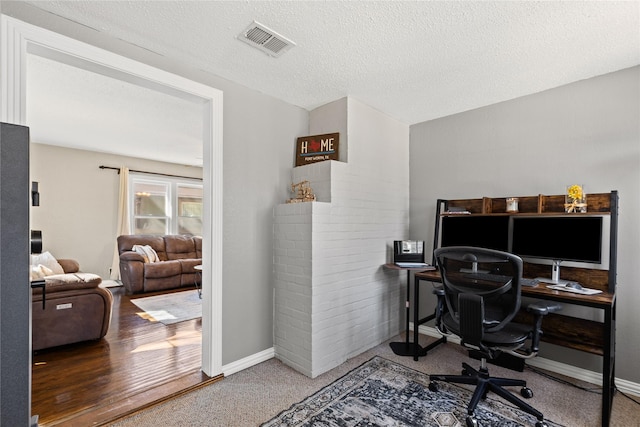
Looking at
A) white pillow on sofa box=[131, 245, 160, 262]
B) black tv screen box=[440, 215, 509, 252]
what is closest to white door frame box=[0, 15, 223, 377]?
black tv screen box=[440, 215, 509, 252]

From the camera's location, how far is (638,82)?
223cm

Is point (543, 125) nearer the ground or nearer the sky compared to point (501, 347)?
nearer the sky

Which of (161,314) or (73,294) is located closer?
(73,294)

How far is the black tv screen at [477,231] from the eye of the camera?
2.66 meters

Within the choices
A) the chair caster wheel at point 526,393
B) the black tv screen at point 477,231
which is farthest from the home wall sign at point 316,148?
the chair caster wheel at point 526,393

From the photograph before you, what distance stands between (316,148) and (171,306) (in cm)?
325

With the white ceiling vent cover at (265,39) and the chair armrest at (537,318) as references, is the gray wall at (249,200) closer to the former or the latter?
the white ceiling vent cover at (265,39)

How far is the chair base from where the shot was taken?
1856mm

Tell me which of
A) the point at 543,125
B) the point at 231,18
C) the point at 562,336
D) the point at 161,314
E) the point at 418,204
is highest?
the point at 231,18

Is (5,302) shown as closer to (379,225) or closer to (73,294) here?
(73,294)

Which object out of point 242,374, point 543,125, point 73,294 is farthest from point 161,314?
point 543,125

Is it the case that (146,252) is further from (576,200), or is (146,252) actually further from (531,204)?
(576,200)

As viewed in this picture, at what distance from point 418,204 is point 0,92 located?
336 cm

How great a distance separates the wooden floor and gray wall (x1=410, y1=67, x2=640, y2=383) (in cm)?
265
